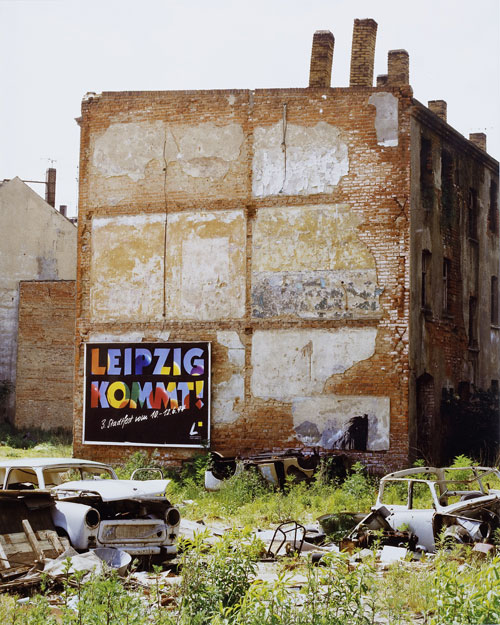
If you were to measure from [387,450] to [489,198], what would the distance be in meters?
11.2

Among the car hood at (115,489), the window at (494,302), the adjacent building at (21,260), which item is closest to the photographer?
the car hood at (115,489)

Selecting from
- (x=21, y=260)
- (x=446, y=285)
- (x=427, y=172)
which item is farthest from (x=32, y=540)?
(x=21, y=260)

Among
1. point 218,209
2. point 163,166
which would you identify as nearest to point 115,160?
point 163,166

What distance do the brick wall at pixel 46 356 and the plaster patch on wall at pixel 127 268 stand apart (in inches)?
479

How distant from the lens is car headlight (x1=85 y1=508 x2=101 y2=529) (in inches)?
413

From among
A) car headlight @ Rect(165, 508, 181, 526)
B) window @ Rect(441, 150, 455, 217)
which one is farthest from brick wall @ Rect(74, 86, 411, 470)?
car headlight @ Rect(165, 508, 181, 526)

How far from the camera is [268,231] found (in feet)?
68.2

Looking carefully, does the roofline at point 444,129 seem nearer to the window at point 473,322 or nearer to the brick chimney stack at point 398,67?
the brick chimney stack at point 398,67

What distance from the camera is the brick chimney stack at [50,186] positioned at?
43094mm

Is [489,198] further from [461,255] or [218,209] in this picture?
[218,209]

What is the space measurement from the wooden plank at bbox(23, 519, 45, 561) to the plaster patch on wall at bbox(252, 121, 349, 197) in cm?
1237

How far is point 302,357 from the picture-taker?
20.3 metres

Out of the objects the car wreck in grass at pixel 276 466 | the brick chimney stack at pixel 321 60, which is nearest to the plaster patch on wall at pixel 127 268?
the car wreck in grass at pixel 276 466

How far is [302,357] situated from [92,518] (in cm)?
1032
